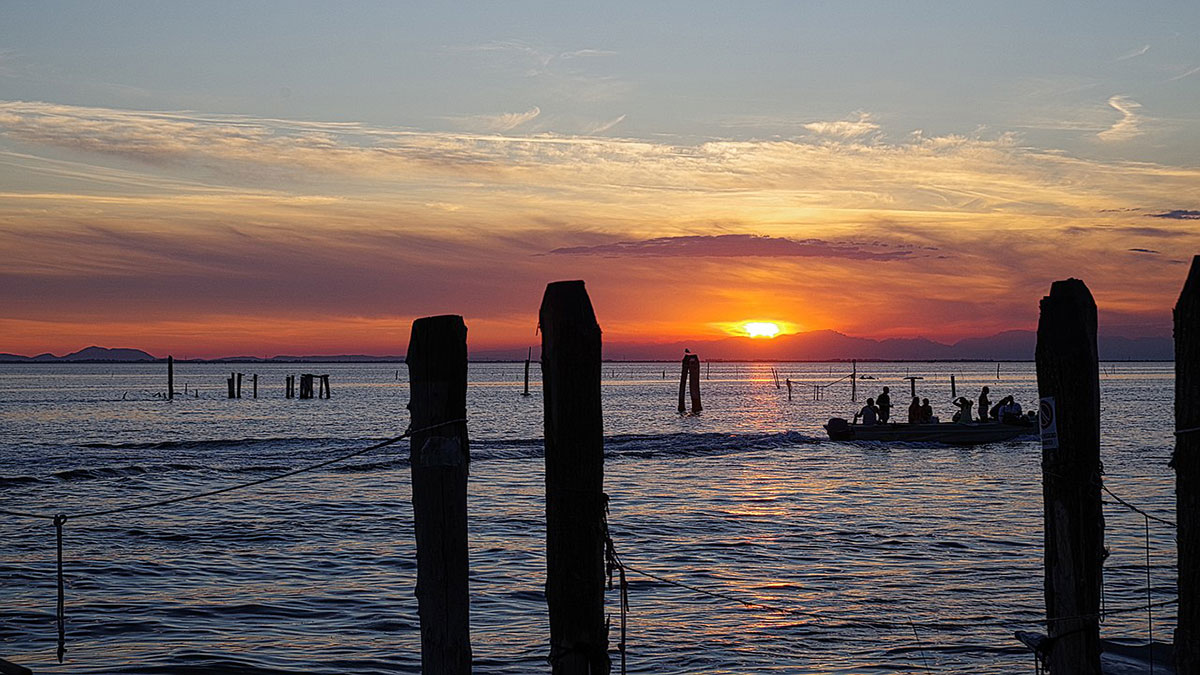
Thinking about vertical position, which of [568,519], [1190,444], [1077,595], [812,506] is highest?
[1190,444]

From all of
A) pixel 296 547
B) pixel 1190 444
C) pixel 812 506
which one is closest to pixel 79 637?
pixel 296 547

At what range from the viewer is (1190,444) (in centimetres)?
559

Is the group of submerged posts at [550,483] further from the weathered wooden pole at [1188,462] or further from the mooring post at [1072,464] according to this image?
the weathered wooden pole at [1188,462]

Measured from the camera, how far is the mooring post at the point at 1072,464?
6.25 meters

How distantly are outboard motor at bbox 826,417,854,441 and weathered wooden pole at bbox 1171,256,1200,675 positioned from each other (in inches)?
1270

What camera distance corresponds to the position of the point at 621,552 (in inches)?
666

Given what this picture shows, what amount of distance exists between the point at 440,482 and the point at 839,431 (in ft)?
110

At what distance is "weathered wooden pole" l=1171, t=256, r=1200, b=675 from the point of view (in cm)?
556

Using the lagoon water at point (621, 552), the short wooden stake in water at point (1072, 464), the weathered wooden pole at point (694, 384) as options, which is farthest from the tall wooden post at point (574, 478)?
the weathered wooden pole at point (694, 384)

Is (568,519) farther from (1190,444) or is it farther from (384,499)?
(384,499)

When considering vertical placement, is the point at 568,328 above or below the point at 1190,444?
above

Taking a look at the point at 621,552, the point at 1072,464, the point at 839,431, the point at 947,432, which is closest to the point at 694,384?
the point at 839,431

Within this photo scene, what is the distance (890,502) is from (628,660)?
13176 mm

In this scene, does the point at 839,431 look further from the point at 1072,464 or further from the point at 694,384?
the point at 1072,464
